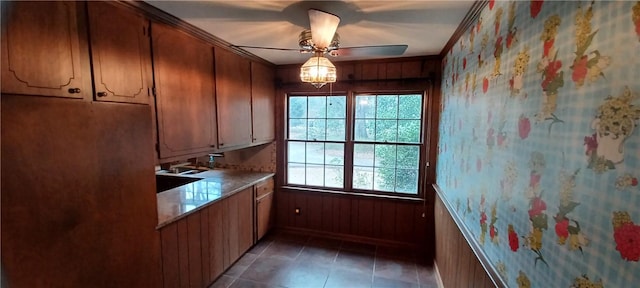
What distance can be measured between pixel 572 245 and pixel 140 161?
212 cm

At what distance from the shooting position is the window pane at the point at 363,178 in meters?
3.53

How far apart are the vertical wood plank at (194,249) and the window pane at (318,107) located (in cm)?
193

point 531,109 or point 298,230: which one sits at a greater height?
point 531,109

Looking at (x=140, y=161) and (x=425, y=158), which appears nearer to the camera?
(x=140, y=161)

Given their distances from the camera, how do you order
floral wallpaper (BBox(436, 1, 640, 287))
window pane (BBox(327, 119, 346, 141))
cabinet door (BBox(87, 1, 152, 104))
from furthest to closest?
window pane (BBox(327, 119, 346, 141)) < cabinet door (BBox(87, 1, 152, 104)) < floral wallpaper (BBox(436, 1, 640, 287))

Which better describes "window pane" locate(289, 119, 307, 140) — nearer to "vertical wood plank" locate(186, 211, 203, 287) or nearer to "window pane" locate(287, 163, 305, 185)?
"window pane" locate(287, 163, 305, 185)

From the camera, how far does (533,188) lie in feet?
3.36

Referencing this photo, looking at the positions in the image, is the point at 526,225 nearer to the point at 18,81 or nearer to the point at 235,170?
the point at 18,81

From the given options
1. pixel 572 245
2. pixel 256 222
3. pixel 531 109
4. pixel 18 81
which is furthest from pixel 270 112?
pixel 572 245

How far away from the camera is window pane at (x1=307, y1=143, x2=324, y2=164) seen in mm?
3703

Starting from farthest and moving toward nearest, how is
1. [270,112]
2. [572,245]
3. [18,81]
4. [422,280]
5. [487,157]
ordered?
[270,112] < [422,280] < [487,157] < [18,81] < [572,245]

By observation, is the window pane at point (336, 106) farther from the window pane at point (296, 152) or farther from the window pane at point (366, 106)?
the window pane at point (296, 152)

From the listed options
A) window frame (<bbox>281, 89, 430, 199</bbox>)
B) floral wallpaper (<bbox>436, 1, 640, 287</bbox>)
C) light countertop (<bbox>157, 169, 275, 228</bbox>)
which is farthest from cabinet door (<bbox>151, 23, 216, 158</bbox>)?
floral wallpaper (<bbox>436, 1, 640, 287</bbox>)

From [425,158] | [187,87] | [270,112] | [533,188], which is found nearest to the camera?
[533,188]
